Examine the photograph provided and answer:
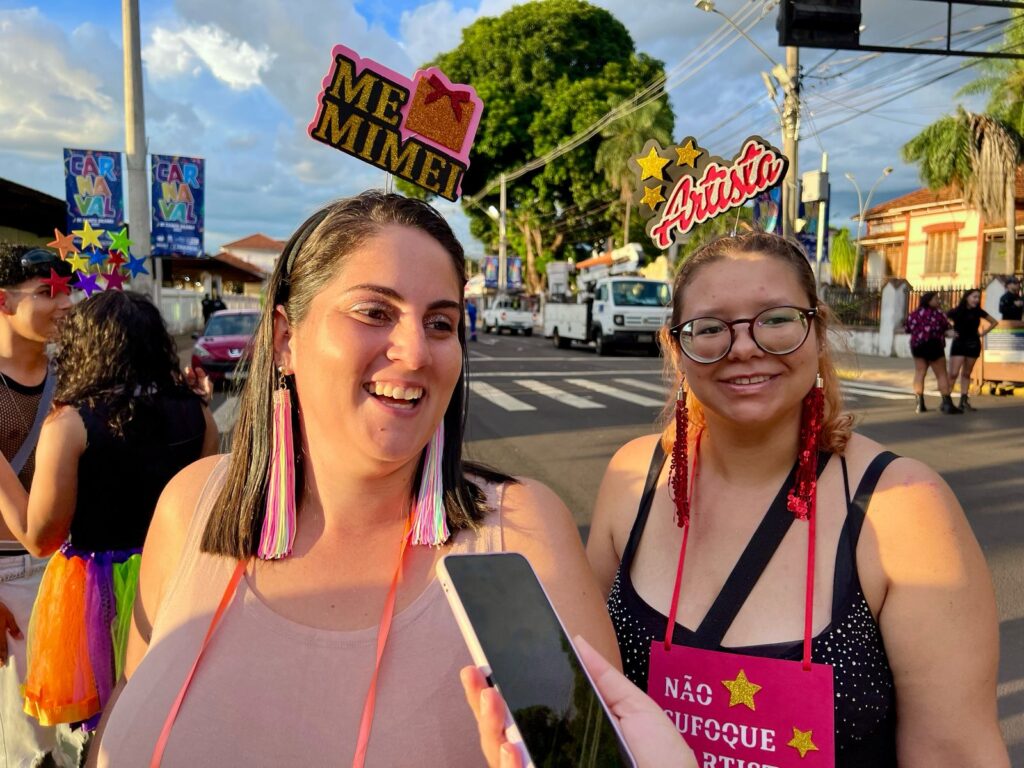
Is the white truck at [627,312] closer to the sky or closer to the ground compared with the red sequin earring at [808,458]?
closer to the sky

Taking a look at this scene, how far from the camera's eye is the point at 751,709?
165 centimetres

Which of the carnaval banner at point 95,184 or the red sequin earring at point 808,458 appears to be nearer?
the red sequin earring at point 808,458

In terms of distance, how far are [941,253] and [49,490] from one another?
1452 inches

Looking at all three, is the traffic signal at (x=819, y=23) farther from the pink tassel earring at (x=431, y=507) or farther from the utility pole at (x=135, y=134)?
the pink tassel earring at (x=431, y=507)

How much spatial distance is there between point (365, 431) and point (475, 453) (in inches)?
279

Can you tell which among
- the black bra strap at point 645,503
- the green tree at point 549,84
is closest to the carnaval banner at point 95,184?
the black bra strap at point 645,503

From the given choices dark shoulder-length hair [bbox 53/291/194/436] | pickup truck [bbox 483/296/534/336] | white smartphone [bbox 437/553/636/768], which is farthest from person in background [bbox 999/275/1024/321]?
pickup truck [bbox 483/296/534/336]

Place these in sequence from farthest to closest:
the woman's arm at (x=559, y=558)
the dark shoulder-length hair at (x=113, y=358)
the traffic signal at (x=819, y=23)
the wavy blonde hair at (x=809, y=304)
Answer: the traffic signal at (x=819, y=23) < the dark shoulder-length hair at (x=113, y=358) < the wavy blonde hair at (x=809, y=304) < the woman's arm at (x=559, y=558)

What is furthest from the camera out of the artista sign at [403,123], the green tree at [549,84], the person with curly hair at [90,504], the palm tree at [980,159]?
the green tree at [549,84]

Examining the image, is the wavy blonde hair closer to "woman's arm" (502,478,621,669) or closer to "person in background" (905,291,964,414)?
"woman's arm" (502,478,621,669)

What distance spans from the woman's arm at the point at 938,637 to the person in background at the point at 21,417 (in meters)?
2.60

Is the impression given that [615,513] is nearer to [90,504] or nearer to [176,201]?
[90,504]

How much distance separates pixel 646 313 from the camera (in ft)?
74.5

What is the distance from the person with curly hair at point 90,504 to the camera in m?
2.40
